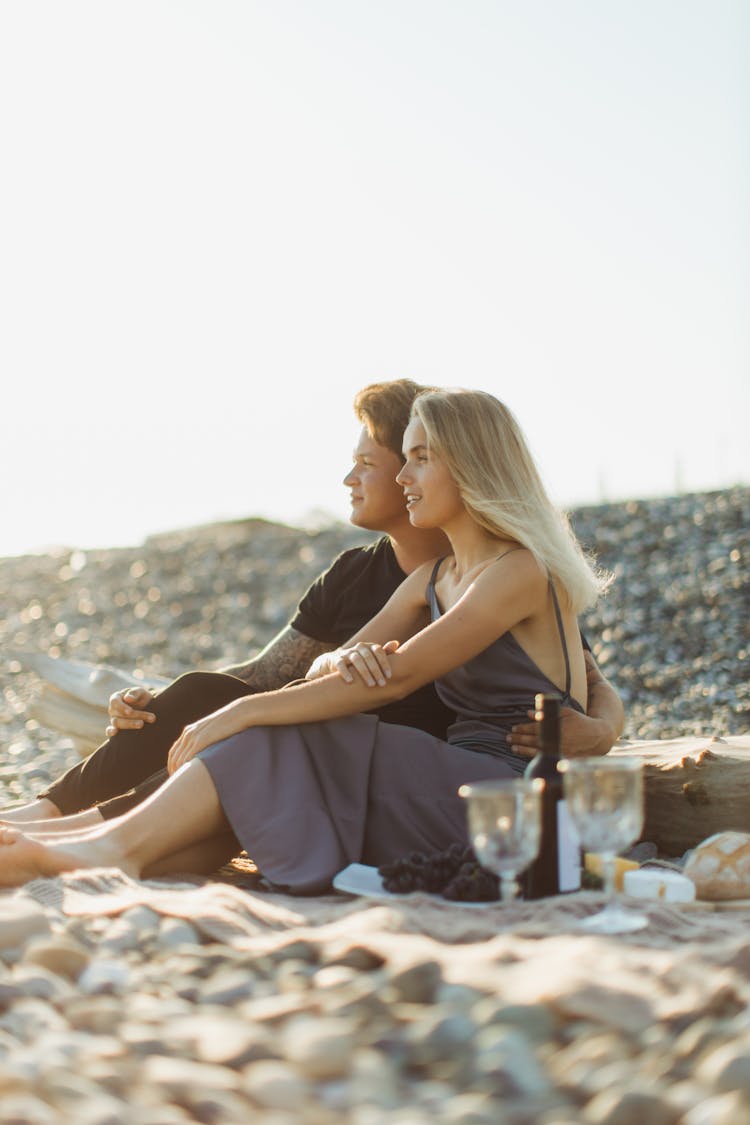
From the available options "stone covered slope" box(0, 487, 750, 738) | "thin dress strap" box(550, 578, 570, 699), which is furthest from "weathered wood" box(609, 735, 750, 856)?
"stone covered slope" box(0, 487, 750, 738)

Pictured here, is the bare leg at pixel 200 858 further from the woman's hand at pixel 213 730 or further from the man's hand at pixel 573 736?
the man's hand at pixel 573 736

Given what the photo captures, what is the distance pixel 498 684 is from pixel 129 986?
1609 mm

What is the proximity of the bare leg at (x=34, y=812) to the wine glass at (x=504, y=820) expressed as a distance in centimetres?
224

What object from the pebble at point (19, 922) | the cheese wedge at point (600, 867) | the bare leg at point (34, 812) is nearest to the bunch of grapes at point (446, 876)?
the cheese wedge at point (600, 867)

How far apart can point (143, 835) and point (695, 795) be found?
5.81ft

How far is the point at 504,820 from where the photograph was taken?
8.57 ft

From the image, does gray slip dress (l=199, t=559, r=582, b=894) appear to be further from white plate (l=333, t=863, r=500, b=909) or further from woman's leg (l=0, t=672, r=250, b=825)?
woman's leg (l=0, t=672, r=250, b=825)

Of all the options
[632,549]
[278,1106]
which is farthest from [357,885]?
[632,549]

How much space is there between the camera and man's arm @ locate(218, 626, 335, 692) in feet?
17.4

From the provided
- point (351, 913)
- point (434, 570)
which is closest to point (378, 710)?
point (434, 570)

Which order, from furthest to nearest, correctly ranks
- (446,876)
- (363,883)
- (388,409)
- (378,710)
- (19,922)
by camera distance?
1. (388,409)
2. (378,710)
3. (363,883)
4. (446,876)
5. (19,922)

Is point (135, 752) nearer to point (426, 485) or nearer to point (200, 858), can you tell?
point (200, 858)

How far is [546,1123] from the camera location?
6.07ft

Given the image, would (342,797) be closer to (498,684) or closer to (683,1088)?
(498,684)
